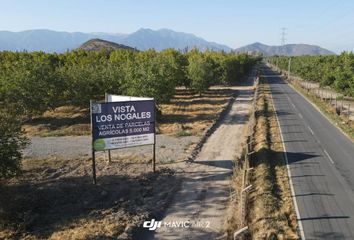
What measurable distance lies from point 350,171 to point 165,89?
71.5 ft

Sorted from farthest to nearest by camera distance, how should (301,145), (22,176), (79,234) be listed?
(301,145), (22,176), (79,234)

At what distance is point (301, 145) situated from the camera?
81.3ft

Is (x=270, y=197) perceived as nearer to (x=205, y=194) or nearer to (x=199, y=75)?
(x=205, y=194)

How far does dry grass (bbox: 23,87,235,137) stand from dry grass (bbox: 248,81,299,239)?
7840 mm

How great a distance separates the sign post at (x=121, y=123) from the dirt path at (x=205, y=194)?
294 centimetres

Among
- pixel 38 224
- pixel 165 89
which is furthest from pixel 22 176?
pixel 165 89

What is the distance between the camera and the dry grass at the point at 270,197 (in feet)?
40.0

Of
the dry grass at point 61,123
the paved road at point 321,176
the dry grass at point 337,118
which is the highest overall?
the dry grass at point 337,118

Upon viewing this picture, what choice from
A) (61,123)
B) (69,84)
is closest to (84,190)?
(61,123)

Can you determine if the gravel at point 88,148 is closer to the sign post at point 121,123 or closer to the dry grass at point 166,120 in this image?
the dry grass at point 166,120

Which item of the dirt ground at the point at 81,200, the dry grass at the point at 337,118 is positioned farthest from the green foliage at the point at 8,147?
the dry grass at the point at 337,118

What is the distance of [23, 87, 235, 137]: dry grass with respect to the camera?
30797mm

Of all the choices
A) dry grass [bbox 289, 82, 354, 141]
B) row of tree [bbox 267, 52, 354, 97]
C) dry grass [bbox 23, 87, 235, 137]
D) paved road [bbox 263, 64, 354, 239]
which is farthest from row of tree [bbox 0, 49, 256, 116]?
row of tree [bbox 267, 52, 354, 97]

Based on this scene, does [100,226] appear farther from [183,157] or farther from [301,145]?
[301,145]
